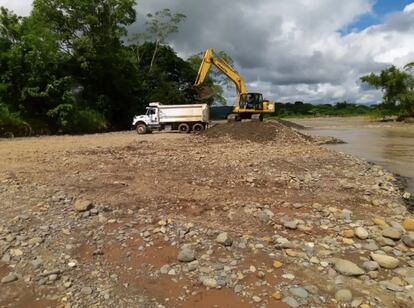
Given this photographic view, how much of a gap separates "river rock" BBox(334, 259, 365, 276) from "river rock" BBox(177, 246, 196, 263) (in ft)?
Answer: 6.32

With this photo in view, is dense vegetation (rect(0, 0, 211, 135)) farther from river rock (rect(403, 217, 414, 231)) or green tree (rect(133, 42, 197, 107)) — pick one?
river rock (rect(403, 217, 414, 231))

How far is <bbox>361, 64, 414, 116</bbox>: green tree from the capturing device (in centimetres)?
5447

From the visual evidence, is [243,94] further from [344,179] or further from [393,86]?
[393,86]

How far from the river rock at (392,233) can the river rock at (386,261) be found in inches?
32.9

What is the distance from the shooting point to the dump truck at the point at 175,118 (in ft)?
98.6

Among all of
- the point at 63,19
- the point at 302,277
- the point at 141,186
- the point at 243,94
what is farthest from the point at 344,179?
the point at 63,19

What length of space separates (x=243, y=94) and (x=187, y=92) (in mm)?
24195

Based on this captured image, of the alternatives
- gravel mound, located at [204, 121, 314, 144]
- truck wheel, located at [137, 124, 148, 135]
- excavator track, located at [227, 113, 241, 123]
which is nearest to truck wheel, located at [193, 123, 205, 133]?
gravel mound, located at [204, 121, 314, 144]

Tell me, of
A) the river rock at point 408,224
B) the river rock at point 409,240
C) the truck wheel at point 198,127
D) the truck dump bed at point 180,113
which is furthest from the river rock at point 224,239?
the truck dump bed at point 180,113

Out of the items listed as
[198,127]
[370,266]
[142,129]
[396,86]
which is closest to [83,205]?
[370,266]

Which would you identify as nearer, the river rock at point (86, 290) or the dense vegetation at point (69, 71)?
the river rock at point (86, 290)

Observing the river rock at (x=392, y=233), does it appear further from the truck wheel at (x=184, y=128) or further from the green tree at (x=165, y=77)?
the green tree at (x=165, y=77)

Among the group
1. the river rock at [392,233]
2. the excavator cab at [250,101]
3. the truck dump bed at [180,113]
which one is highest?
the excavator cab at [250,101]

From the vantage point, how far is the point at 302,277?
544 cm
